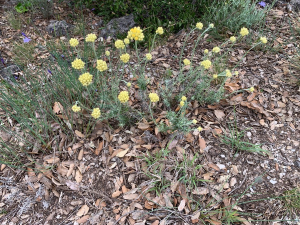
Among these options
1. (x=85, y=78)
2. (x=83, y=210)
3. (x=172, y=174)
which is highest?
(x=85, y=78)

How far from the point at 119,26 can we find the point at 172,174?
104 inches

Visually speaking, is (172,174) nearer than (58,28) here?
Yes

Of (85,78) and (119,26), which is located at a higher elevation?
(85,78)

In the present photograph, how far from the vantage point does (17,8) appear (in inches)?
154

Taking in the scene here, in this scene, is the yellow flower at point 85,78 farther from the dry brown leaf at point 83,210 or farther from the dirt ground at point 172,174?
the dry brown leaf at point 83,210

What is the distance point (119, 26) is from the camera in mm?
3707

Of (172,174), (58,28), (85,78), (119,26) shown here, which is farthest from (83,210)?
(58,28)

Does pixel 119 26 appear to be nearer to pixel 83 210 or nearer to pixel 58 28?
pixel 58 28

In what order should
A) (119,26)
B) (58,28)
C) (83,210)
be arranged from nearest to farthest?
1. (83,210)
2. (119,26)
3. (58,28)

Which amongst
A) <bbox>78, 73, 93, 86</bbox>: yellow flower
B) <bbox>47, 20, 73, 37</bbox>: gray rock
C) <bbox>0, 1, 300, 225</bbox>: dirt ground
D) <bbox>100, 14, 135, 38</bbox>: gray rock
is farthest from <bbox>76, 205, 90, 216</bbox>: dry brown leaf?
<bbox>47, 20, 73, 37</bbox>: gray rock

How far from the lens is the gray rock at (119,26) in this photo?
3.69m

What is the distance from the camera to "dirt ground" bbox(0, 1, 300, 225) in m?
2.07

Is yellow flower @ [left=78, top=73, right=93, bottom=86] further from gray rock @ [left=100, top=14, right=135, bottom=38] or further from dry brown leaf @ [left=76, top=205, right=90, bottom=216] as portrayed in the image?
gray rock @ [left=100, top=14, right=135, bottom=38]

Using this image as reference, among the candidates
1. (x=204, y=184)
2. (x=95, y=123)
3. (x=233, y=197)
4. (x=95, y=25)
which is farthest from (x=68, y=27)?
(x=233, y=197)
